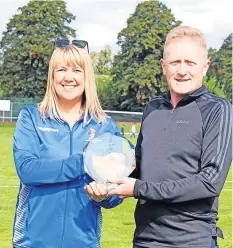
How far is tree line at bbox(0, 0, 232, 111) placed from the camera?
56.2m

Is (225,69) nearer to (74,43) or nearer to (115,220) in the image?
(115,220)

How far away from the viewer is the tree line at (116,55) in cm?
5619

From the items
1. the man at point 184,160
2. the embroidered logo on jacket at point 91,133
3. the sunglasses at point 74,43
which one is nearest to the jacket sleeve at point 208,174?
the man at point 184,160

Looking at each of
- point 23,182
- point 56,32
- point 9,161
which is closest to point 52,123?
point 23,182

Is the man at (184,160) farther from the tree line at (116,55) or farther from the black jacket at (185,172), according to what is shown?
the tree line at (116,55)

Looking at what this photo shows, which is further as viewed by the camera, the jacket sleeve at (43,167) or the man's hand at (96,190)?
the jacket sleeve at (43,167)

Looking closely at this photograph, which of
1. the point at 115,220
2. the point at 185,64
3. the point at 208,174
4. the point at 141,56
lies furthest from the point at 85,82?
the point at 141,56

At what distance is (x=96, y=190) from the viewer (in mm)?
2998

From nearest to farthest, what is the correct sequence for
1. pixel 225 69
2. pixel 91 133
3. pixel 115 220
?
pixel 91 133 → pixel 115 220 → pixel 225 69

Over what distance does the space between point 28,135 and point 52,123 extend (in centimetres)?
16

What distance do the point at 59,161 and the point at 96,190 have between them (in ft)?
1.03

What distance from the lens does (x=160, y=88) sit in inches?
2218

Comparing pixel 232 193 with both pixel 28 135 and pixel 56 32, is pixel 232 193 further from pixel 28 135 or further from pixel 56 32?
→ pixel 56 32

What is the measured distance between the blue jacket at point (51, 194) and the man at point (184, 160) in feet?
1.16
